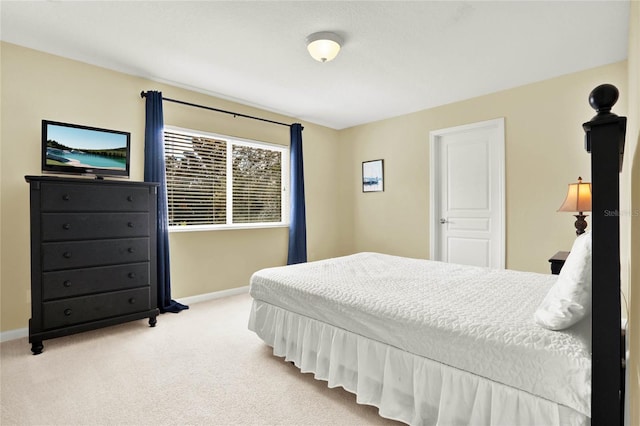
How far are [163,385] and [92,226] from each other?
1.54 meters

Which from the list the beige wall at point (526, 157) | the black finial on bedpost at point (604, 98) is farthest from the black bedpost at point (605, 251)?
the beige wall at point (526, 157)

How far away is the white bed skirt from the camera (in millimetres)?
1302

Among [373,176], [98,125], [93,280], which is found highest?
[98,125]

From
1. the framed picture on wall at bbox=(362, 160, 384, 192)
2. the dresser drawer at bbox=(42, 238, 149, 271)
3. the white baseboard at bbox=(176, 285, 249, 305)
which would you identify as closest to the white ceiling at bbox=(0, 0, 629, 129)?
the framed picture on wall at bbox=(362, 160, 384, 192)

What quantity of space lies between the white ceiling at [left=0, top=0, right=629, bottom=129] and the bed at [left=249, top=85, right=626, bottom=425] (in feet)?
5.86

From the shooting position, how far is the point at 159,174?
351 centimetres

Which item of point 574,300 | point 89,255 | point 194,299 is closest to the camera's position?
point 574,300

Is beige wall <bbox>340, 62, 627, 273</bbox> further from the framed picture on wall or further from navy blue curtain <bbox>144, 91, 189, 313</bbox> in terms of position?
navy blue curtain <bbox>144, 91, 189, 313</bbox>

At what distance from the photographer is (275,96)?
413 cm

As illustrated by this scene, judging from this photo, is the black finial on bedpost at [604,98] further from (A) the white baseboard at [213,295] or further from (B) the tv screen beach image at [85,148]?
(A) the white baseboard at [213,295]

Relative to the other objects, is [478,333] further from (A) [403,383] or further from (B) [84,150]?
(B) [84,150]

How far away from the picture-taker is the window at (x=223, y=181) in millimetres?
3834

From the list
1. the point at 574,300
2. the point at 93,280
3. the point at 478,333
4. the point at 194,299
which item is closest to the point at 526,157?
the point at 574,300

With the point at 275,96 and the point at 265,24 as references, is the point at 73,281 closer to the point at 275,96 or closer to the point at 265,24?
the point at 265,24
